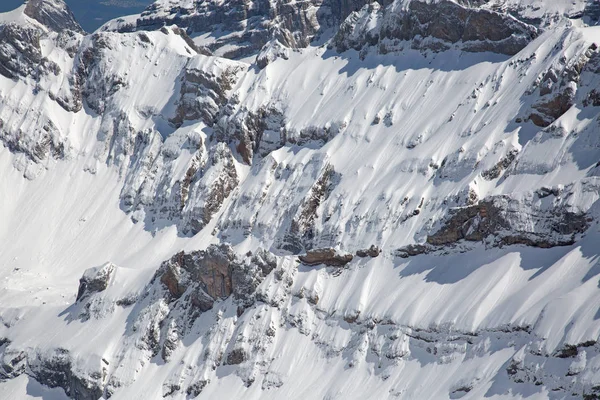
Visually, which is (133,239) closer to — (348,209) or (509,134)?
(348,209)

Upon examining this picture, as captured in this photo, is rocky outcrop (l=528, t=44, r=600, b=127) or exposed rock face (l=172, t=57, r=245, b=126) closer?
rocky outcrop (l=528, t=44, r=600, b=127)

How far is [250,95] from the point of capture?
605 feet

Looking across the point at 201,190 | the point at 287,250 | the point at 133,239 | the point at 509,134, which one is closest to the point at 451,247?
the point at 509,134

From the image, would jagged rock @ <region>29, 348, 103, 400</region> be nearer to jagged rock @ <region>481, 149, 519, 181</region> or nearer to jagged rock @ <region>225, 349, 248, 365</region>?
jagged rock @ <region>225, 349, 248, 365</region>

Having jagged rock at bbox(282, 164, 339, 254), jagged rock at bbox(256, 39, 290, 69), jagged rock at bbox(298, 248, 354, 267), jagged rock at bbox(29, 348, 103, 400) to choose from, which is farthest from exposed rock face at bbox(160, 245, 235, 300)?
jagged rock at bbox(256, 39, 290, 69)

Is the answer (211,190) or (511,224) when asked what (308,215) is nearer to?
(211,190)

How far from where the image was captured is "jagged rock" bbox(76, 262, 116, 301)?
512ft

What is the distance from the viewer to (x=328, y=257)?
450 feet

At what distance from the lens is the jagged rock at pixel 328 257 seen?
13675 cm

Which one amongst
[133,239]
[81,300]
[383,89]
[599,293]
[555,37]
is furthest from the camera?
[133,239]

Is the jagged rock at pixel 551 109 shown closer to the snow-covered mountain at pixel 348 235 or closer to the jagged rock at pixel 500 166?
the snow-covered mountain at pixel 348 235

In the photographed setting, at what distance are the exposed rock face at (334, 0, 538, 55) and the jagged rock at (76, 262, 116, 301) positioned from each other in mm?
66405

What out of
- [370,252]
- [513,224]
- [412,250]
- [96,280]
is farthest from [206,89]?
[513,224]

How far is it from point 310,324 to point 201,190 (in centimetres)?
5457
